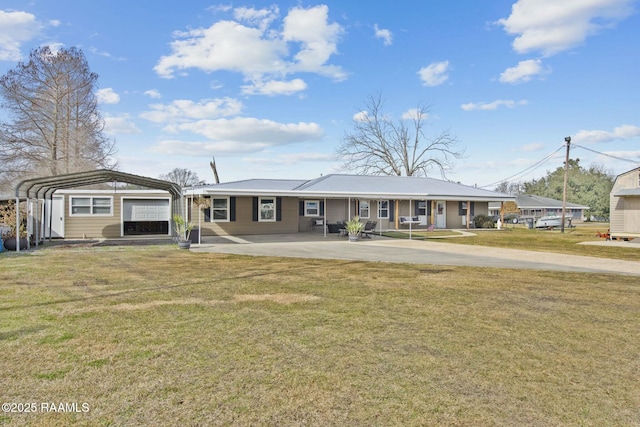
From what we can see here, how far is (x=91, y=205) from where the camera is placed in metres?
18.2

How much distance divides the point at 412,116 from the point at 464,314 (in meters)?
41.6

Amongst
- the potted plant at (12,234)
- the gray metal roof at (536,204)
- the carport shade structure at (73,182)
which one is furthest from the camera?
the gray metal roof at (536,204)

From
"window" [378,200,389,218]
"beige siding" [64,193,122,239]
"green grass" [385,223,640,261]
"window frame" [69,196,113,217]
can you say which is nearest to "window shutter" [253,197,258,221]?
"beige siding" [64,193,122,239]

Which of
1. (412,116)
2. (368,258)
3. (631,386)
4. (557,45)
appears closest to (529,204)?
(412,116)

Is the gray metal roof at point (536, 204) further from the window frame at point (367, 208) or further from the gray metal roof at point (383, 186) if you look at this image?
the window frame at point (367, 208)

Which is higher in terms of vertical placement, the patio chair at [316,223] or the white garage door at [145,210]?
the white garage door at [145,210]

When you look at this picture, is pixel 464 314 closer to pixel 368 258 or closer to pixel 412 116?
pixel 368 258

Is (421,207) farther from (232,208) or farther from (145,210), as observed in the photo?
(145,210)

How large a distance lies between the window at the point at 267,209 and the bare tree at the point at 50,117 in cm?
1294

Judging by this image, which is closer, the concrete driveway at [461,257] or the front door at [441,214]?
the concrete driveway at [461,257]

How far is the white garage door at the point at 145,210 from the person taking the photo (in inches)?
743

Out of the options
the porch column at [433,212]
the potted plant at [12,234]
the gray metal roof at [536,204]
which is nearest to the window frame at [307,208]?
the porch column at [433,212]

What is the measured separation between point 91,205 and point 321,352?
59.3 ft

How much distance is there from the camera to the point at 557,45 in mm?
16188
